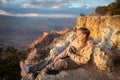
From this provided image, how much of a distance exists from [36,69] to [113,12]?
85.1 feet

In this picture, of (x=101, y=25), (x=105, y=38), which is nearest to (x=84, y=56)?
(x=105, y=38)

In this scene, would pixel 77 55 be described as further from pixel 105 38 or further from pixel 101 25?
pixel 101 25

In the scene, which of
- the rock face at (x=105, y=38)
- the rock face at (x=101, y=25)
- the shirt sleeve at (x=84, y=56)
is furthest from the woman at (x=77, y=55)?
the rock face at (x=101, y=25)

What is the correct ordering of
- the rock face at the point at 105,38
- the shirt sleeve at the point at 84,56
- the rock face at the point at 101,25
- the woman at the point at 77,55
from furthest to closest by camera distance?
the rock face at the point at 101,25 < the rock face at the point at 105,38 < the shirt sleeve at the point at 84,56 < the woman at the point at 77,55

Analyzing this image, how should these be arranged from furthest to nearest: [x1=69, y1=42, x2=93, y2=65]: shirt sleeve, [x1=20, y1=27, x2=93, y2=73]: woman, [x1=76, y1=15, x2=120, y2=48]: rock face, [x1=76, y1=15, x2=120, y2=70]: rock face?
1. [x1=76, y1=15, x2=120, y2=48]: rock face
2. [x1=76, y1=15, x2=120, y2=70]: rock face
3. [x1=69, y1=42, x2=93, y2=65]: shirt sleeve
4. [x1=20, y1=27, x2=93, y2=73]: woman

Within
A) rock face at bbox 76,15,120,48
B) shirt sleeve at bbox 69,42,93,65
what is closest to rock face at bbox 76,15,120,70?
rock face at bbox 76,15,120,48

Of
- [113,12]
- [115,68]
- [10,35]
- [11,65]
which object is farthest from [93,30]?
[10,35]

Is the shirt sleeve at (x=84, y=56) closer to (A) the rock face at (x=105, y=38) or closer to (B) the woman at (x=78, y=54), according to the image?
(B) the woman at (x=78, y=54)

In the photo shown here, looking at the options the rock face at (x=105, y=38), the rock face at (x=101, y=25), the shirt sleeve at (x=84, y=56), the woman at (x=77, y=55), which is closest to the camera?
the woman at (x=77, y=55)

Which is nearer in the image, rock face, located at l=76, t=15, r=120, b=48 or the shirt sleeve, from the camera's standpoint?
the shirt sleeve

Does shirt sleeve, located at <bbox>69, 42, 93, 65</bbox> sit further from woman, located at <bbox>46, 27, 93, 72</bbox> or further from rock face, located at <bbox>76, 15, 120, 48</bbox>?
rock face, located at <bbox>76, 15, 120, 48</bbox>

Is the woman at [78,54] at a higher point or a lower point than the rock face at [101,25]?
higher

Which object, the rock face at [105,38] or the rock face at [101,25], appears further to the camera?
the rock face at [101,25]

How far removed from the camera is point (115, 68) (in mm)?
8953
